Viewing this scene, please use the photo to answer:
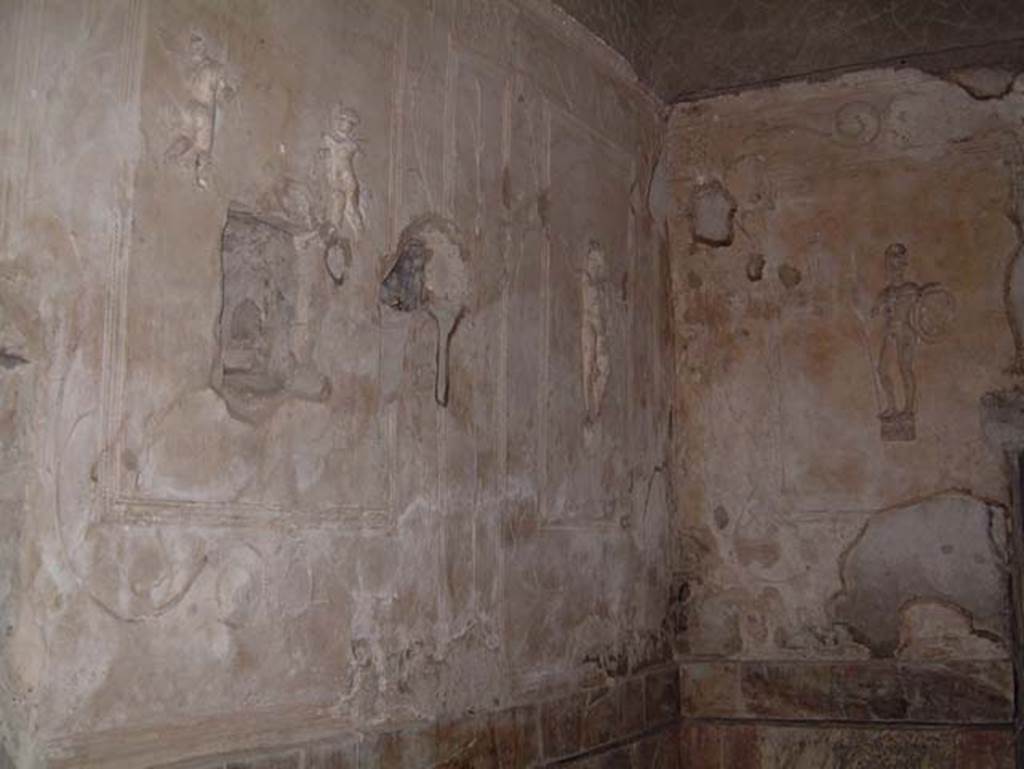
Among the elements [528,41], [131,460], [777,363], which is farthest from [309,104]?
[777,363]

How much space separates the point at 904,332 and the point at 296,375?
157 inches

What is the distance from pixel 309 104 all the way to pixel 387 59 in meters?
0.57

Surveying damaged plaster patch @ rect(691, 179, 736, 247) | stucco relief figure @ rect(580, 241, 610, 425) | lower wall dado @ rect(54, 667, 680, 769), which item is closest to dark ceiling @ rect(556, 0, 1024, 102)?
damaged plaster patch @ rect(691, 179, 736, 247)

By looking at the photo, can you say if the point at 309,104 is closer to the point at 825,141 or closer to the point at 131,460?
the point at 131,460

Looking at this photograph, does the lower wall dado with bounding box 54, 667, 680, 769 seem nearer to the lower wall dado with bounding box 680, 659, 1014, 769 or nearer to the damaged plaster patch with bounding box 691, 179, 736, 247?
the lower wall dado with bounding box 680, 659, 1014, 769

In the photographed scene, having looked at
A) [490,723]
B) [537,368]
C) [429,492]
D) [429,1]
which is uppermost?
[429,1]

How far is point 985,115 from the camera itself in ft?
22.7

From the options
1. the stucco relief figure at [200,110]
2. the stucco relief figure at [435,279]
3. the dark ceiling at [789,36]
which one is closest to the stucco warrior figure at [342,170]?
the stucco relief figure at [435,279]

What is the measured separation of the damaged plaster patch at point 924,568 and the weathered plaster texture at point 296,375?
4.35ft

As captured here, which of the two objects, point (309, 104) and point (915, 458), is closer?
point (309, 104)

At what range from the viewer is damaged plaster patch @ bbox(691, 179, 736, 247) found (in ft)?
24.5

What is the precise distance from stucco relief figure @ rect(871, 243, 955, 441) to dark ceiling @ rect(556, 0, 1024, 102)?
44.7 inches

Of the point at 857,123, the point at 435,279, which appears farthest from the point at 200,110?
the point at 857,123

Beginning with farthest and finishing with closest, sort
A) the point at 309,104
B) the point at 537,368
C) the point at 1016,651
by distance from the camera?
the point at 1016,651, the point at 537,368, the point at 309,104
